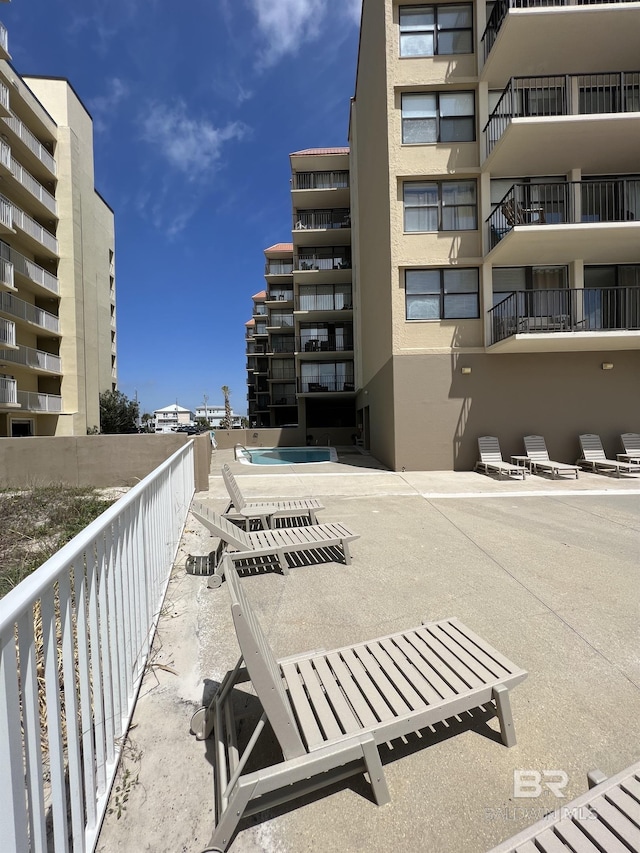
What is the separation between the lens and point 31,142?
21047mm

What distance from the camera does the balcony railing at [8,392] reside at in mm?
18766

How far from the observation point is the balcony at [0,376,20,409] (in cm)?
1875

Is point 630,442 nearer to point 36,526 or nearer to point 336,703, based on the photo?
point 336,703

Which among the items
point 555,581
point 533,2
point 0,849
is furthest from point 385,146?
point 0,849

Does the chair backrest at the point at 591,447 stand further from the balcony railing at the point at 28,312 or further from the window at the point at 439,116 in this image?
the balcony railing at the point at 28,312

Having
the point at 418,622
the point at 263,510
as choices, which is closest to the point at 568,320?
the point at 263,510

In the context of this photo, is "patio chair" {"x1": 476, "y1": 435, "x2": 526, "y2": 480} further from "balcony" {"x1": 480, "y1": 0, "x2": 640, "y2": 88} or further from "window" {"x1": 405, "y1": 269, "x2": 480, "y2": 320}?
"balcony" {"x1": 480, "y1": 0, "x2": 640, "y2": 88}

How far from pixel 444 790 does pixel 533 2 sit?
18243mm

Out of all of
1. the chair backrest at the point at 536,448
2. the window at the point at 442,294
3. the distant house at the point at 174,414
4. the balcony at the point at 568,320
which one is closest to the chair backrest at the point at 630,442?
the chair backrest at the point at 536,448

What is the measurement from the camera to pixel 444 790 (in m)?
2.01

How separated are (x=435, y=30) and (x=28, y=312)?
21514mm

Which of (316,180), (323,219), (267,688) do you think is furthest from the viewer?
(323,219)

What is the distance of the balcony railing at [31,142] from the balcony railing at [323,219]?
13.9 metres

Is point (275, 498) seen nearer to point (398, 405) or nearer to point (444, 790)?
point (398, 405)
